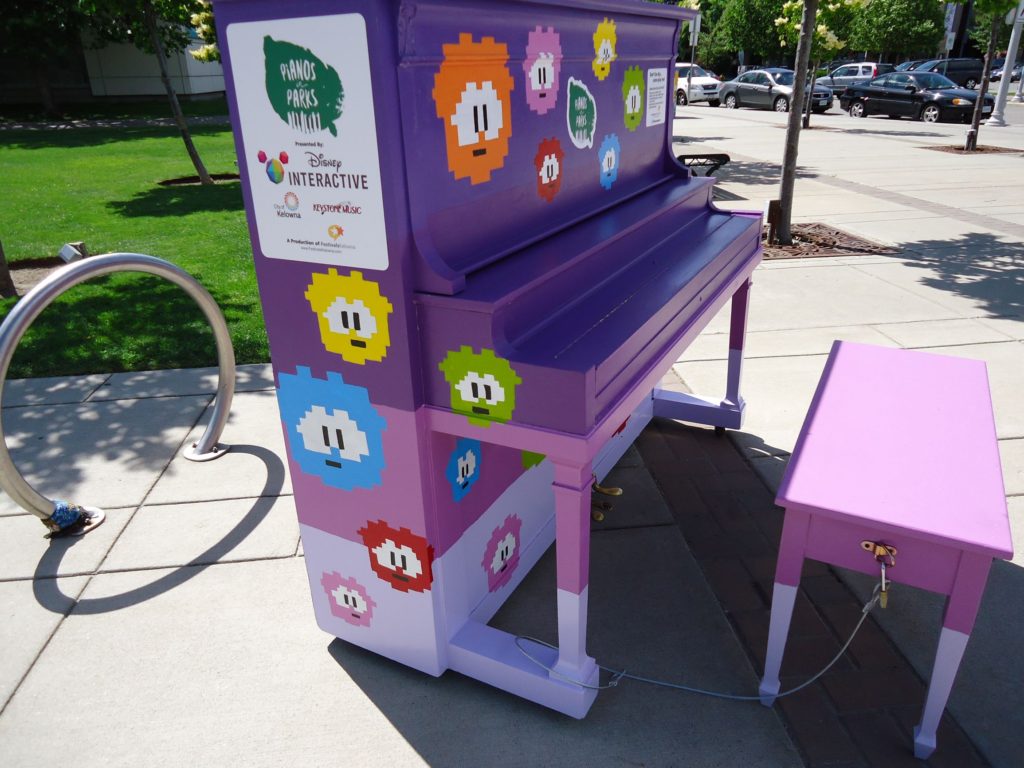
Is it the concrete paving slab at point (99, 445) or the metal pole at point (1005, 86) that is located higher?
the metal pole at point (1005, 86)

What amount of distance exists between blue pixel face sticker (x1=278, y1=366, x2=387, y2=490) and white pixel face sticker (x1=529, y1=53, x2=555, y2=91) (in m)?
1.19

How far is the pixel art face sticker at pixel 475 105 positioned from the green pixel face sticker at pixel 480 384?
1.83 ft

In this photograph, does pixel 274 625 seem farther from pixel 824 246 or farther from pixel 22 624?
pixel 824 246

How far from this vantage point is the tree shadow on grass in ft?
35.4

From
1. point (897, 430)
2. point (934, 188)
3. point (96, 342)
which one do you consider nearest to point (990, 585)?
point (897, 430)

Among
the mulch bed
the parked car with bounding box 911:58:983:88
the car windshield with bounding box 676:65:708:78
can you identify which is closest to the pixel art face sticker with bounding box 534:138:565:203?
the mulch bed

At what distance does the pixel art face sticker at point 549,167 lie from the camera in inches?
107

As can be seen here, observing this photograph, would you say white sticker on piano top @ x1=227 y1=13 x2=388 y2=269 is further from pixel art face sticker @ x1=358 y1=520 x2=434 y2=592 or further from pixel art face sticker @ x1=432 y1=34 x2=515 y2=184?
pixel art face sticker @ x1=358 y1=520 x2=434 y2=592

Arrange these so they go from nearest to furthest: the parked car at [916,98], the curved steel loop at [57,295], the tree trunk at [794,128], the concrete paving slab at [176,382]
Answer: the curved steel loop at [57,295], the concrete paving slab at [176,382], the tree trunk at [794,128], the parked car at [916,98]

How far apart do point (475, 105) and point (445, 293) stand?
1.99 ft

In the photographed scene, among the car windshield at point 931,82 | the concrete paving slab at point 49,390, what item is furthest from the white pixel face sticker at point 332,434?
the car windshield at point 931,82

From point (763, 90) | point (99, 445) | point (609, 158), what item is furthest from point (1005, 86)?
point (99, 445)

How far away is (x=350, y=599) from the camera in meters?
2.81

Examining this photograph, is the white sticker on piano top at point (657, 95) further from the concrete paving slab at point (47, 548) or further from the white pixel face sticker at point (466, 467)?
the concrete paving slab at point (47, 548)
